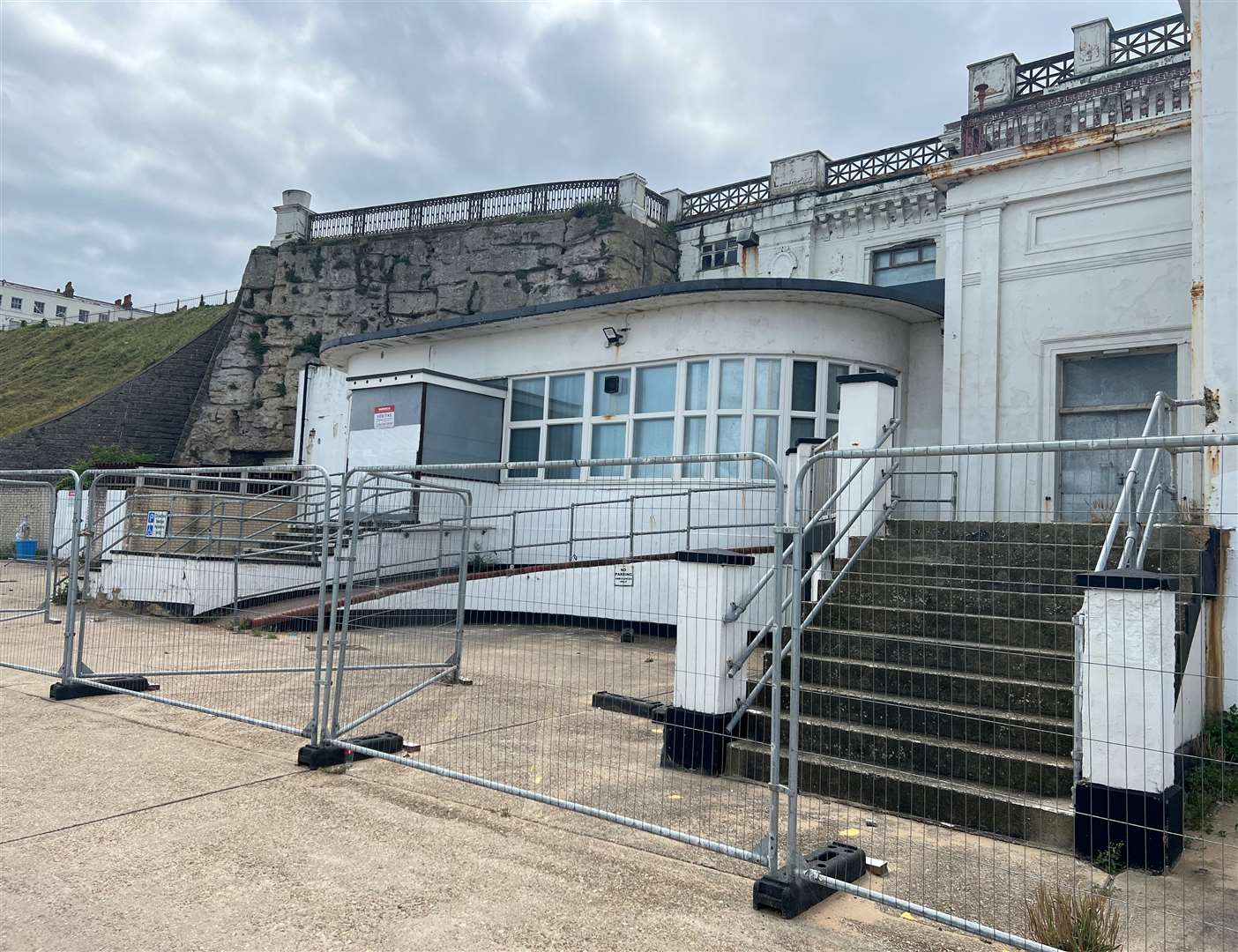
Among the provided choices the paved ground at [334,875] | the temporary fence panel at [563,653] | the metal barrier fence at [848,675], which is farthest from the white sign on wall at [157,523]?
the paved ground at [334,875]

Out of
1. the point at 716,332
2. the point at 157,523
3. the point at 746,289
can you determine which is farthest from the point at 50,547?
the point at 746,289

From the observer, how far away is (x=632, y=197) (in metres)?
28.6

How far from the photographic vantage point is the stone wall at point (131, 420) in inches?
1353

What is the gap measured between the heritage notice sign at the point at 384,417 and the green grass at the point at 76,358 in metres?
28.1

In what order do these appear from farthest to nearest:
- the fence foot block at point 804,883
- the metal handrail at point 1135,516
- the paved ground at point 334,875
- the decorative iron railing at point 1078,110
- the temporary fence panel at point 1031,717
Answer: the decorative iron railing at point 1078,110
the metal handrail at point 1135,516
the temporary fence panel at point 1031,717
the fence foot block at point 804,883
the paved ground at point 334,875

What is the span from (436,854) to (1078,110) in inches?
653

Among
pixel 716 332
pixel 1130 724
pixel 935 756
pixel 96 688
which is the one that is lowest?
pixel 96 688

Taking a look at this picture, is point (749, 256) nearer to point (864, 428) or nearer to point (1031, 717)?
point (864, 428)

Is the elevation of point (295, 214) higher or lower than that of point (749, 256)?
higher

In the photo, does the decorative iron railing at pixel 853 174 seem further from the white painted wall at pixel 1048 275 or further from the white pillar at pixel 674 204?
the white painted wall at pixel 1048 275

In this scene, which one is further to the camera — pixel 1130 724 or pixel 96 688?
pixel 96 688

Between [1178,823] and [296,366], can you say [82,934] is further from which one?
[296,366]

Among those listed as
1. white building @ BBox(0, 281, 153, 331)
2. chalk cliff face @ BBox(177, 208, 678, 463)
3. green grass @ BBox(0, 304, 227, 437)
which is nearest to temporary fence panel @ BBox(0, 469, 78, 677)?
chalk cliff face @ BBox(177, 208, 678, 463)

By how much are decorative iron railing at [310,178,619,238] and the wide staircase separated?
24.5 m
